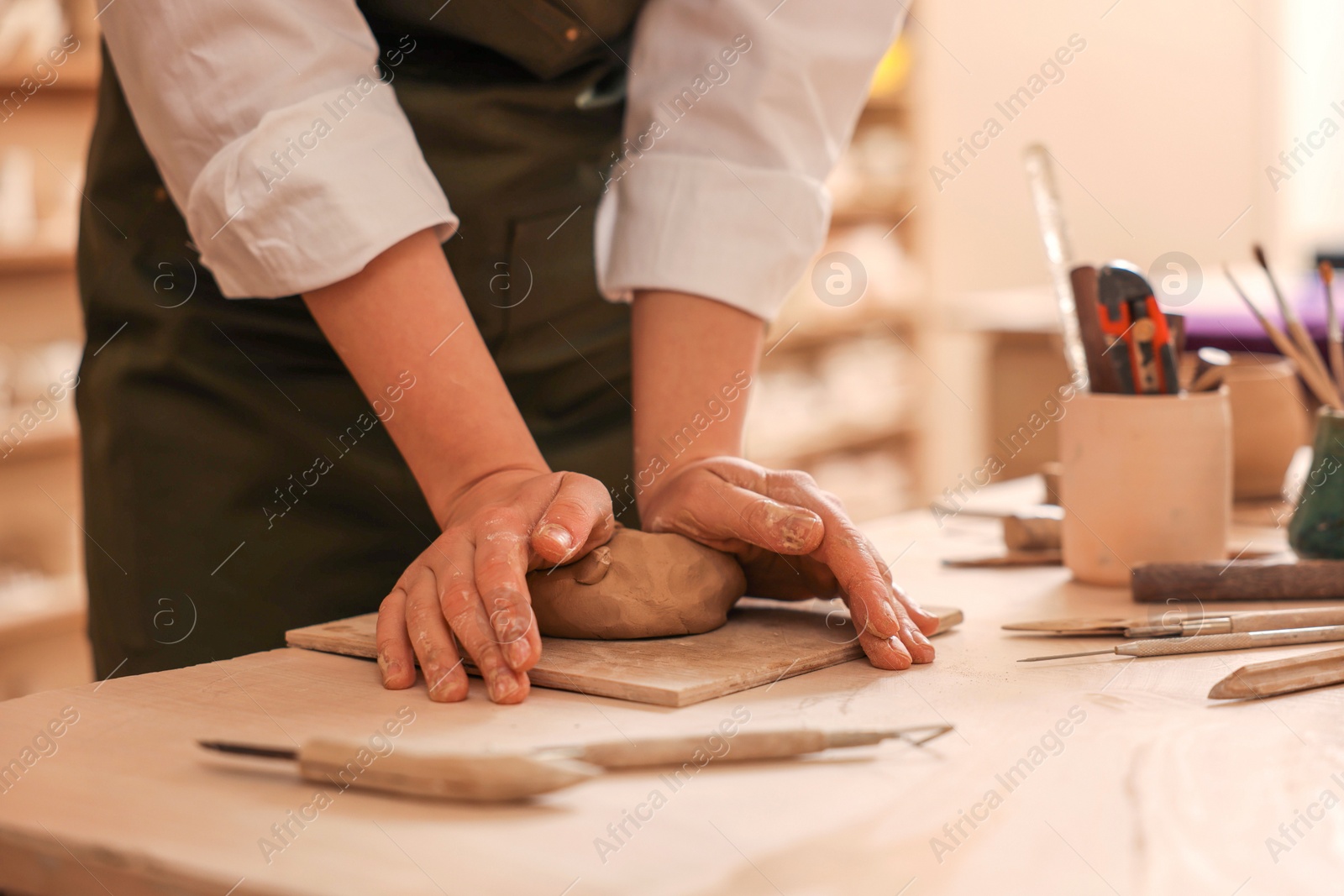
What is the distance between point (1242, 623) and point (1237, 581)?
115 millimetres

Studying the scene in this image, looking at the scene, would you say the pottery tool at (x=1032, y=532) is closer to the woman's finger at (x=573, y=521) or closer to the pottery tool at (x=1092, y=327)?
the pottery tool at (x=1092, y=327)

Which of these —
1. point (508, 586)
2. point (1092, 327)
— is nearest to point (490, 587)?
point (508, 586)

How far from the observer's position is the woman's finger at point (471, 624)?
63cm

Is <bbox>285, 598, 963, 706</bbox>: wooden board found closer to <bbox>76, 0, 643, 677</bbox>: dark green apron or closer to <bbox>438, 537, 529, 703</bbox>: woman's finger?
<bbox>438, 537, 529, 703</bbox>: woman's finger

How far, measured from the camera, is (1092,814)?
19.0 inches

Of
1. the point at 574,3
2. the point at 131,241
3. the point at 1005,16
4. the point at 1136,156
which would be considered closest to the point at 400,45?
the point at 574,3

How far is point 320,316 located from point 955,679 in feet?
1.67

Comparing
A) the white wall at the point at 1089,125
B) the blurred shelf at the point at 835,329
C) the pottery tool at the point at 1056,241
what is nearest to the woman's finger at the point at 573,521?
the pottery tool at the point at 1056,241

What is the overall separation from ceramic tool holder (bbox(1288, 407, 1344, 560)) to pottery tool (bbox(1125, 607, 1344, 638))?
166 mm

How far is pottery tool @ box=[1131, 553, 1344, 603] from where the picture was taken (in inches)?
32.8

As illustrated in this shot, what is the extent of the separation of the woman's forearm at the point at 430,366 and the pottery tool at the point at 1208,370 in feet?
1.84

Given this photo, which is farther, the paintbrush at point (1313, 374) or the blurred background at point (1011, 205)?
the blurred background at point (1011, 205)

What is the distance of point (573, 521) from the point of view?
0.69 m

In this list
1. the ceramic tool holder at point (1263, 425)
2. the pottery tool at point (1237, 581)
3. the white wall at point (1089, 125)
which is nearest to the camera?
the pottery tool at point (1237, 581)
